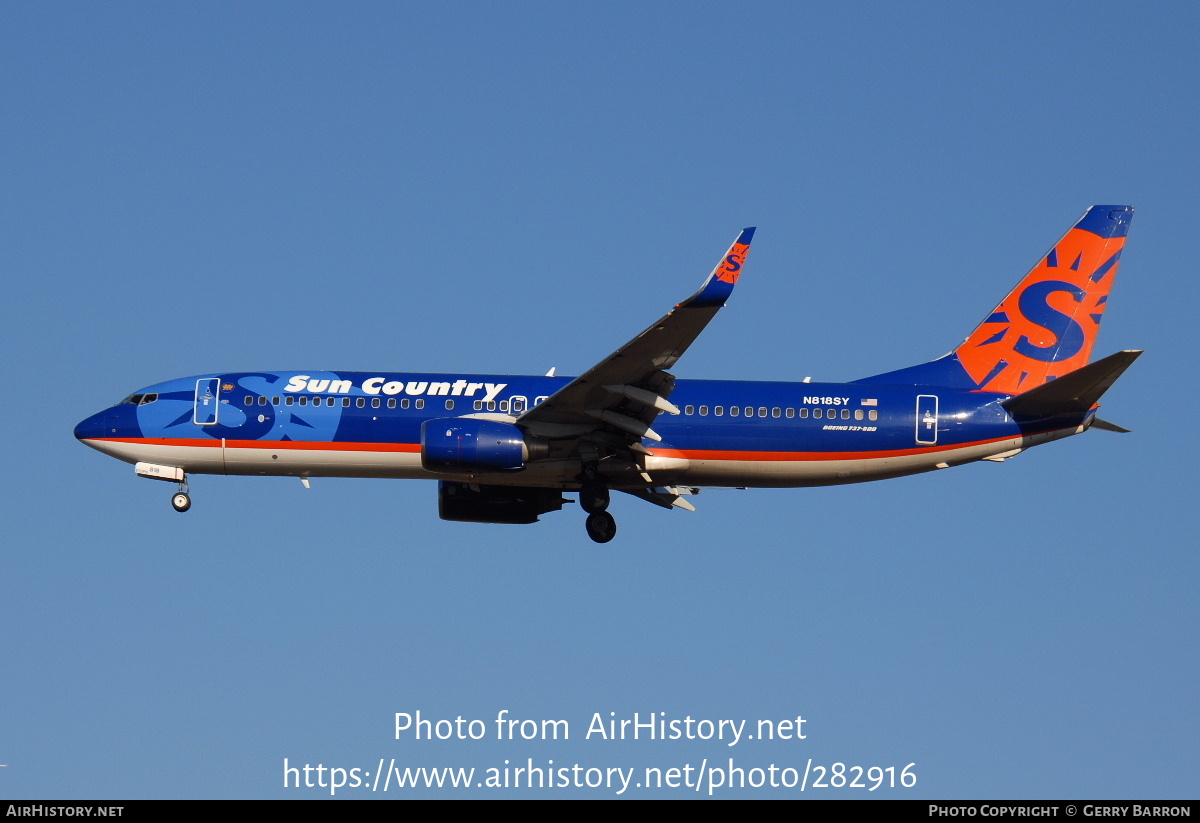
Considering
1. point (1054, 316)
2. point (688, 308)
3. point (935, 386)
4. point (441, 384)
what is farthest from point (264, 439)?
point (1054, 316)

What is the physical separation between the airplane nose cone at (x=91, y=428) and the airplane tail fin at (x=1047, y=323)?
872 inches

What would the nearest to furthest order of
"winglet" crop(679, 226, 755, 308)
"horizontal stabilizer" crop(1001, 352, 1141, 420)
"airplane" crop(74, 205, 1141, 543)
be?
"winglet" crop(679, 226, 755, 308)
"horizontal stabilizer" crop(1001, 352, 1141, 420)
"airplane" crop(74, 205, 1141, 543)

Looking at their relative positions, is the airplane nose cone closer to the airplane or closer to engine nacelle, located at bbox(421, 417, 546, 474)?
the airplane

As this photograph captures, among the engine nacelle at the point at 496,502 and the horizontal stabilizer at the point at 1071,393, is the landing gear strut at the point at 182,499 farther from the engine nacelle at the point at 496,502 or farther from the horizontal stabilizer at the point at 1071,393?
the horizontal stabilizer at the point at 1071,393

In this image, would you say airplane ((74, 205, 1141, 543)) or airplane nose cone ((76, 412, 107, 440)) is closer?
airplane ((74, 205, 1141, 543))

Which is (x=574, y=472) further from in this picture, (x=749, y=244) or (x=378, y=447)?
(x=749, y=244)

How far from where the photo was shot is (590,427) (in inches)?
1677

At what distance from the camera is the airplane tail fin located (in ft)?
153

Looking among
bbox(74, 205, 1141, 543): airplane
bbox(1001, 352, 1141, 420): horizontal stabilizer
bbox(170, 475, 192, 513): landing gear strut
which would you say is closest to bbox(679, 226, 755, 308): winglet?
bbox(74, 205, 1141, 543): airplane

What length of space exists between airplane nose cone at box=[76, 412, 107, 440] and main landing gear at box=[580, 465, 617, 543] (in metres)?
14.3

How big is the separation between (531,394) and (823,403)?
26.6 ft

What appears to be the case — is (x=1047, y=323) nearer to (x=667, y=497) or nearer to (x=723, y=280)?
(x=667, y=497)

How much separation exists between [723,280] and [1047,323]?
14.1m

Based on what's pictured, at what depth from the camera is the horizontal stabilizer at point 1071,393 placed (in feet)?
132
